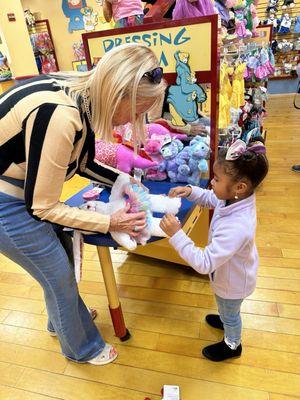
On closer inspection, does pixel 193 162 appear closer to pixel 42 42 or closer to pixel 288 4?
Result: pixel 288 4

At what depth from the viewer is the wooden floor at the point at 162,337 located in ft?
4.26

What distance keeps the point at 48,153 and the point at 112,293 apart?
2.62ft

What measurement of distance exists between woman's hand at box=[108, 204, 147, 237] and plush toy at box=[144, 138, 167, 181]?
54 centimetres

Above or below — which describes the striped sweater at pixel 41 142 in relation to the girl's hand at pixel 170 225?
above

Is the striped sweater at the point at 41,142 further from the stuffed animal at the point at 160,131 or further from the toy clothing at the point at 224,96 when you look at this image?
the toy clothing at the point at 224,96

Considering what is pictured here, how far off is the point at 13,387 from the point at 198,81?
5.37 ft

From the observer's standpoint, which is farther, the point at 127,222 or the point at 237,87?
the point at 237,87

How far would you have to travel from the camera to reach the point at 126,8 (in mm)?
1573

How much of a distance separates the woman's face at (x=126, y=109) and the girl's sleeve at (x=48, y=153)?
130mm

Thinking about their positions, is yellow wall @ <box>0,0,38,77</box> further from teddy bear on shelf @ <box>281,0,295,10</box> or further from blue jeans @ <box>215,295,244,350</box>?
blue jeans @ <box>215,295,244,350</box>

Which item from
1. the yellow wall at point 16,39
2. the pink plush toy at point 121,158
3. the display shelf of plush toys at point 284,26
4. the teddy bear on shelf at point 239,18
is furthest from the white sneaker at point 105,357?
the display shelf of plush toys at point 284,26

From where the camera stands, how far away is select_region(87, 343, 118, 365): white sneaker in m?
1.40

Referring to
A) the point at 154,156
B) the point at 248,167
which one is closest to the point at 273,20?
the point at 154,156

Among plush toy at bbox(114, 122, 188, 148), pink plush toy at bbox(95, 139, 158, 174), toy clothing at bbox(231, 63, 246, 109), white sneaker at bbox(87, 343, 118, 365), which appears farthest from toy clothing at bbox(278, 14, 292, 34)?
white sneaker at bbox(87, 343, 118, 365)
